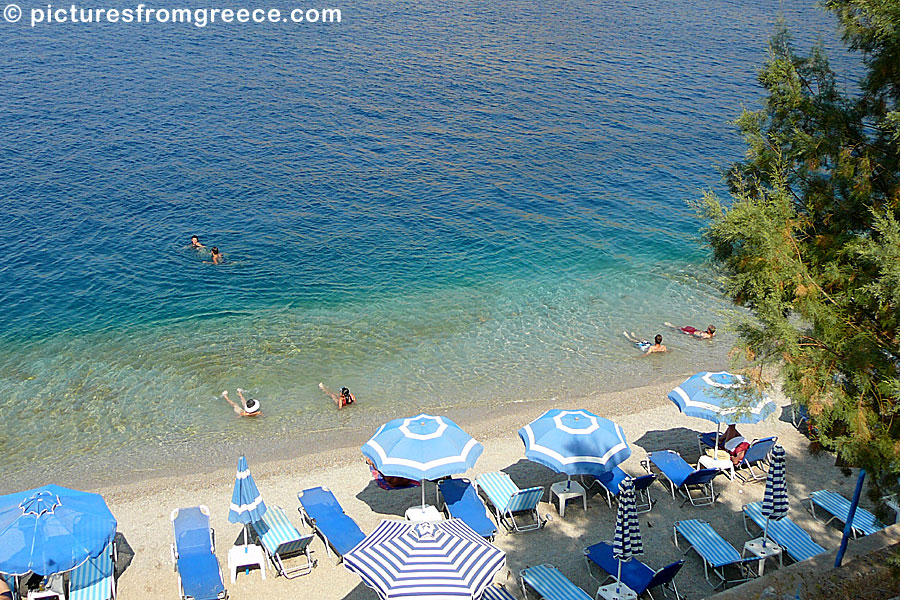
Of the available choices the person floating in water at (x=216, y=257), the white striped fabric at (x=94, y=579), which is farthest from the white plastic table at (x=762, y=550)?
the person floating in water at (x=216, y=257)

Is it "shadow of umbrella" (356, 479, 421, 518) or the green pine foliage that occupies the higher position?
the green pine foliage

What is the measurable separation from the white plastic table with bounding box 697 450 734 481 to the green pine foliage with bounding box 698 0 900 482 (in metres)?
6.22

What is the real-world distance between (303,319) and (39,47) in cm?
3842

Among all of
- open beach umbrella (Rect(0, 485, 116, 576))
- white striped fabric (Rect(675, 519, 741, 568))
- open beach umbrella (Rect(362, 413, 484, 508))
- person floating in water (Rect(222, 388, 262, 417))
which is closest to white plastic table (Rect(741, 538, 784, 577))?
white striped fabric (Rect(675, 519, 741, 568))

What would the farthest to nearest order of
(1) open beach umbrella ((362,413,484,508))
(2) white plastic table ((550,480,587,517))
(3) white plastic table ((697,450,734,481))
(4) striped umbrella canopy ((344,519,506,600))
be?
(3) white plastic table ((697,450,734,481)) → (2) white plastic table ((550,480,587,517)) → (1) open beach umbrella ((362,413,484,508)) → (4) striped umbrella canopy ((344,519,506,600))

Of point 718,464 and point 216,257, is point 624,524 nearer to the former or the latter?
point 718,464

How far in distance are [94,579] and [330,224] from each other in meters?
19.8

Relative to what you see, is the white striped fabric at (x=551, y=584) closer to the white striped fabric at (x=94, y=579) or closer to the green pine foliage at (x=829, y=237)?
the green pine foliage at (x=829, y=237)

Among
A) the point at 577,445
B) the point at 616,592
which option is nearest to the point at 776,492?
the point at 616,592

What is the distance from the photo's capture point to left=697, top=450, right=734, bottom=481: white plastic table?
16.0 meters

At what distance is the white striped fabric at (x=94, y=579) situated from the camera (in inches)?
490

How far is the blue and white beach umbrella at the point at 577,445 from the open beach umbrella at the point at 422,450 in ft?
3.88

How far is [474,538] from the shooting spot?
36.9ft

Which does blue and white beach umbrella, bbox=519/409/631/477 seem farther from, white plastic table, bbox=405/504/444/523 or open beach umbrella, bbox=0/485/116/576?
open beach umbrella, bbox=0/485/116/576
